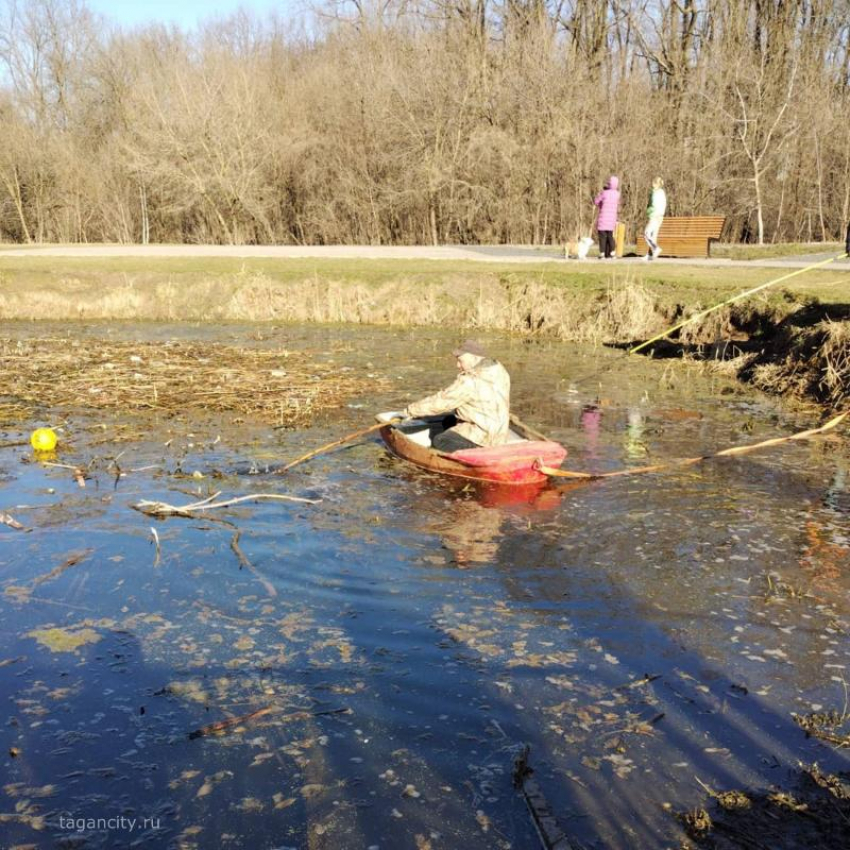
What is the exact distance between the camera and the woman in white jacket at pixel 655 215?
21562 millimetres

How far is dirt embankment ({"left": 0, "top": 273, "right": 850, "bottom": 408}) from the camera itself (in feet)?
47.5

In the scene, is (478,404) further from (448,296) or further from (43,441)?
(448,296)

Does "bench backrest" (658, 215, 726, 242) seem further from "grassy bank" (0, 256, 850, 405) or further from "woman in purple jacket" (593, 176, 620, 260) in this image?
"grassy bank" (0, 256, 850, 405)

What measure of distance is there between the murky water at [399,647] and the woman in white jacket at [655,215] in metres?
12.0

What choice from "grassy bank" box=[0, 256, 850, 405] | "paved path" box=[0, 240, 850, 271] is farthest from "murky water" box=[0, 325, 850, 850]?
"paved path" box=[0, 240, 850, 271]

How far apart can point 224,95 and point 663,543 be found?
1375 inches

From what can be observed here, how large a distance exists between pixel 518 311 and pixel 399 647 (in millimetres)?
14905

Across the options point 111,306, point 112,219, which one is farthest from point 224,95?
point 111,306

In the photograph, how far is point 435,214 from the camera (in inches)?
1421

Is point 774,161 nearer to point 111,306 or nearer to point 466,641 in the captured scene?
point 111,306

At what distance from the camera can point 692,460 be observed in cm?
1080

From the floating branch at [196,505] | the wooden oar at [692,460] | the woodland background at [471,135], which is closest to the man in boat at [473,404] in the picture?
the wooden oar at [692,460]

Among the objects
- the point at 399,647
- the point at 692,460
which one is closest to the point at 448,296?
the point at 692,460

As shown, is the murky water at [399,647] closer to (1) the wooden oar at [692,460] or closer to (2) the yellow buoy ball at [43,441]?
(1) the wooden oar at [692,460]
